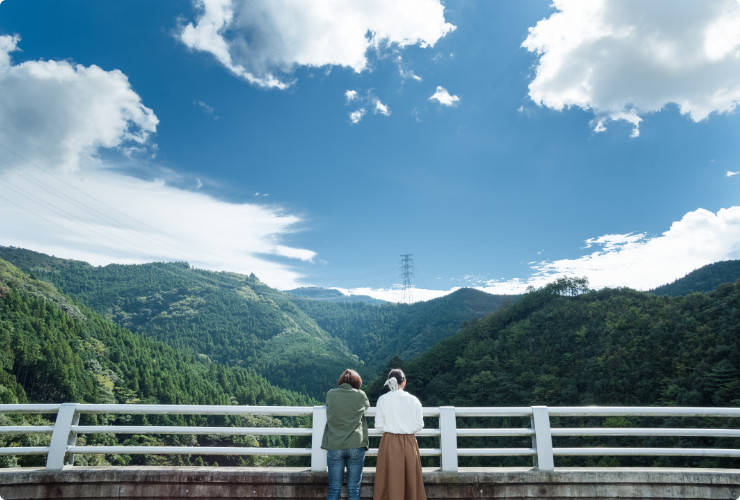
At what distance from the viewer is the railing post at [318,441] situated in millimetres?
5111

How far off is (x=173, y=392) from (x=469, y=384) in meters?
68.5

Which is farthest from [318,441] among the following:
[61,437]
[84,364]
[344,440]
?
[84,364]

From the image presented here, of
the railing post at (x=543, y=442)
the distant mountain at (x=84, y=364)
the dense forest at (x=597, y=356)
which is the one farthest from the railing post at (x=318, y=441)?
the distant mountain at (x=84, y=364)

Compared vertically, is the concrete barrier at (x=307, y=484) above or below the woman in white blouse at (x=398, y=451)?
below

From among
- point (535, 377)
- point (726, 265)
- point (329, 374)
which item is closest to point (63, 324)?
point (329, 374)

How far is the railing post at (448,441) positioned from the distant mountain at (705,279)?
Answer: 116 m

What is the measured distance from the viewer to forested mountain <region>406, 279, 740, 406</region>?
139ft

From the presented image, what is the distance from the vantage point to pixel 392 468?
14.7ft

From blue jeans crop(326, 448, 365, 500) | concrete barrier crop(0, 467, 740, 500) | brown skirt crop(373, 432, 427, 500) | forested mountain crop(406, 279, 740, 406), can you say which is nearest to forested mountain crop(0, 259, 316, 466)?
forested mountain crop(406, 279, 740, 406)

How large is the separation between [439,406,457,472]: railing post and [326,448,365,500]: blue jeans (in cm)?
113

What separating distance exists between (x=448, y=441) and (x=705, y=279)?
127m

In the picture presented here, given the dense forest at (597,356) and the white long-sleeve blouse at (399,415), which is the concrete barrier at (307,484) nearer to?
the white long-sleeve blouse at (399,415)

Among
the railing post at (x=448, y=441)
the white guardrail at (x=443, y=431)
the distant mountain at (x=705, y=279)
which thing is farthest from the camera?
the distant mountain at (x=705, y=279)

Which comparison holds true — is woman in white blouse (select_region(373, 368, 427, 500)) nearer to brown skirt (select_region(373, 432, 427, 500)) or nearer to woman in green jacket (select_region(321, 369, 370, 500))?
brown skirt (select_region(373, 432, 427, 500))
